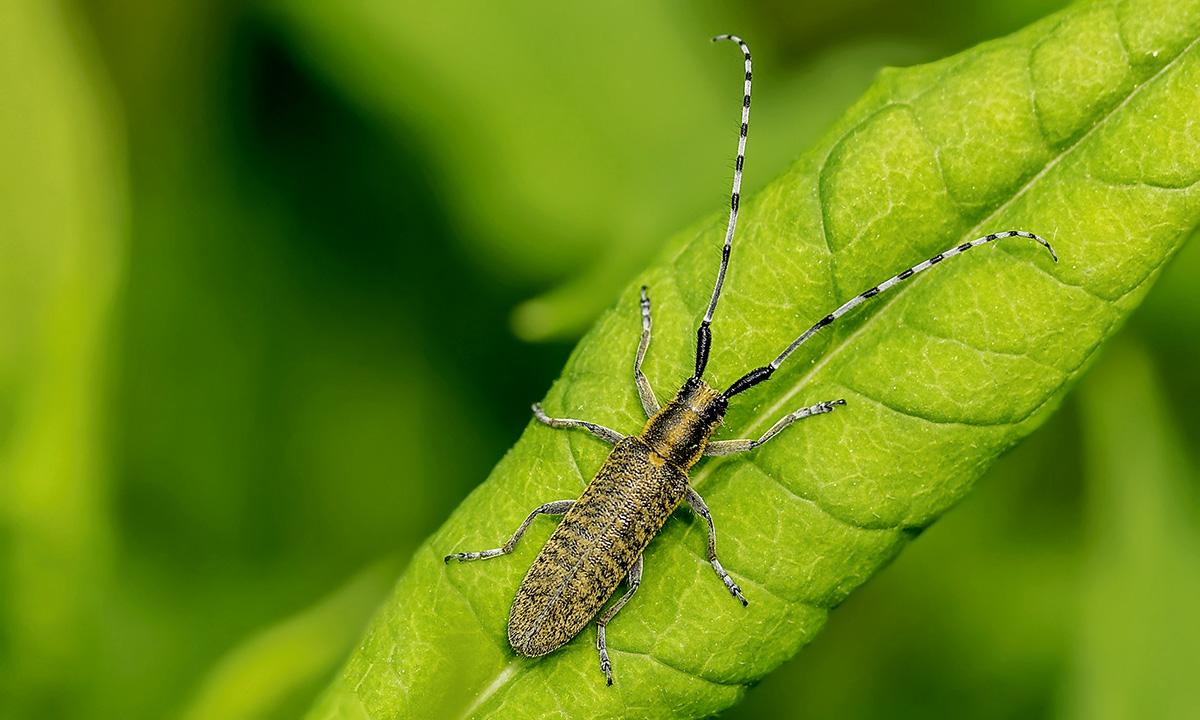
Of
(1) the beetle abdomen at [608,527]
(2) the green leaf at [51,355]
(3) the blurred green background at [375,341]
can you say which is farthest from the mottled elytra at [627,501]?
(2) the green leaf at [51,355]

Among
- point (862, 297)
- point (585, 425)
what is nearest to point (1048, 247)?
point (862, 297)

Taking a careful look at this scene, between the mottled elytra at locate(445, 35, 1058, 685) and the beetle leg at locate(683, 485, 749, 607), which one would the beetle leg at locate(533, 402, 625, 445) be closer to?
the mottled elytra at locate(445, 35, 1058, 685)

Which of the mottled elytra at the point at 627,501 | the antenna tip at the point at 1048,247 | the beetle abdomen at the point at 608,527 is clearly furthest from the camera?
the beetle abdomen at the point at 608,527

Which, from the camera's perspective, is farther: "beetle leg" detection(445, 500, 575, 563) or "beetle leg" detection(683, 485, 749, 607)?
"beetle leg" detection(445, 500, 575, 563)

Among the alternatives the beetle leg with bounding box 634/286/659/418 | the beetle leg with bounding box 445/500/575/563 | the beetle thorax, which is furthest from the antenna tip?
the beetle leg with bounding box 445/500/575/563

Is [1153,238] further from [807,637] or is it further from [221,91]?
[221,91]

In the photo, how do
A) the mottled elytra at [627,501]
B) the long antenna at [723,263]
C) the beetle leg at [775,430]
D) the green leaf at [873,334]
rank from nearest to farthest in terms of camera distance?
the green leaf at [873,334] < the beetle leg at [775,430] < the long antenna at [723,263] < the mottled elytra at [627,501]

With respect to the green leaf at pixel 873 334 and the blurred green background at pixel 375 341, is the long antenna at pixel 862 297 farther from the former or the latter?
the blurred green background at pixel 375 341

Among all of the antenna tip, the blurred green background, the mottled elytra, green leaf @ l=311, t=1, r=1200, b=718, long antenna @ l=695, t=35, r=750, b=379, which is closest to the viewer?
green leaf @ l=311, t=1, r=1200, b=718

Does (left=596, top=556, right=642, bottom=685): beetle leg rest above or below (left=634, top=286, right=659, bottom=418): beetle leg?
below
